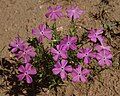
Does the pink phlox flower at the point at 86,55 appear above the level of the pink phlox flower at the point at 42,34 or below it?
below

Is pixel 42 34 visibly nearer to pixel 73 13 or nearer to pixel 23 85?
pixel 73 13

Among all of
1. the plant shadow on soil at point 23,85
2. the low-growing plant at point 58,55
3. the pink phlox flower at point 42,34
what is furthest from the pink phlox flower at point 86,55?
the plant shadow on soil at point 23,85

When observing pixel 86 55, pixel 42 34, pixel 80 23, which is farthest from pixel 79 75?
pixel 80 23

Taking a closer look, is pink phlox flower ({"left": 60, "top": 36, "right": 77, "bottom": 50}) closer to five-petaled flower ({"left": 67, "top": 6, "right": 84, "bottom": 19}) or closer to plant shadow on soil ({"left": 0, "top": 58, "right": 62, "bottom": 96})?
five-petaled flower ({"left": 67, "top": 6, "right": 84, "bottom": 19})

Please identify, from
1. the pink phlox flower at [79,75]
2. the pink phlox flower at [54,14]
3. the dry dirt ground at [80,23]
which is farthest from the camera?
the dry dirt ground at [80,23]

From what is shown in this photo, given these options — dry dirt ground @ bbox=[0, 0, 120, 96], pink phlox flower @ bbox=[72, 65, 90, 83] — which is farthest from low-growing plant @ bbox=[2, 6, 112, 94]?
dry dirt ground @ bbox=[0, 0, 120, 96]

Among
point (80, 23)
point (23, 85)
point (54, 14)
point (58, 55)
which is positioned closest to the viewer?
point (58, 55)

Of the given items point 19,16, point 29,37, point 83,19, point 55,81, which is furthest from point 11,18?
point 55,81

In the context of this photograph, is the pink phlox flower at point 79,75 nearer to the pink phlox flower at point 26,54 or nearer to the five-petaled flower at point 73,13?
the pink phlox flower at point 26,54
